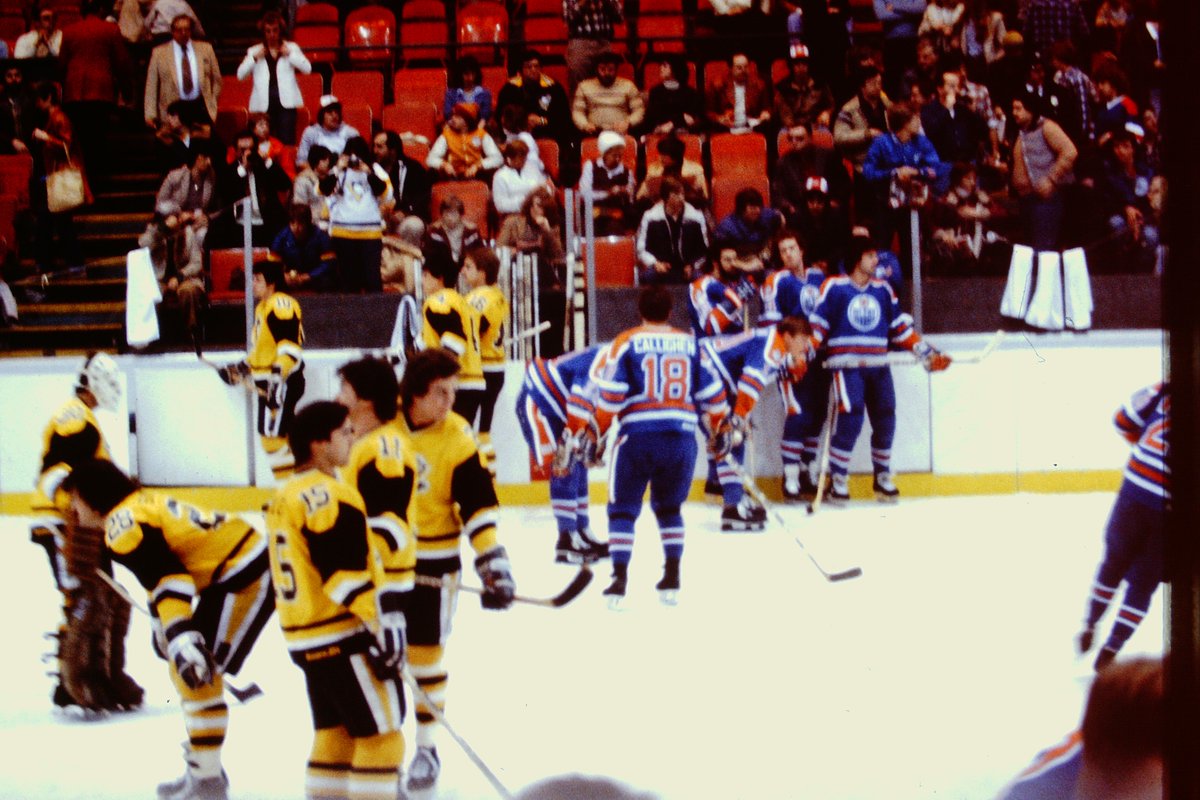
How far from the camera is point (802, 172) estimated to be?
8805 millimetres

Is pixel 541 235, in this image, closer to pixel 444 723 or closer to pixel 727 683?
pixel 727 683

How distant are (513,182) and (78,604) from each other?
4963 mm

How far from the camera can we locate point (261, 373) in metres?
7.31

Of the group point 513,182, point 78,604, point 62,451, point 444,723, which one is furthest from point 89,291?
point 444,723

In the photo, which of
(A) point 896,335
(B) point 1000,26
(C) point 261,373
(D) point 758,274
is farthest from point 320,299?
(B) point 1000,26

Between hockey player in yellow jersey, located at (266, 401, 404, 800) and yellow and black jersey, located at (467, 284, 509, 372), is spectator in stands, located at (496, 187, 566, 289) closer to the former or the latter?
yellow and black jersey, located at (467, 284, 509, 372)

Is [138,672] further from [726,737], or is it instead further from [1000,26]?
[1000,26]

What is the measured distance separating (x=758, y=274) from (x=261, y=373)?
2562mm

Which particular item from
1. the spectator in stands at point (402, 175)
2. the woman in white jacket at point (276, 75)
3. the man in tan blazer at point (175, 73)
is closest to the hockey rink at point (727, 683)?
the spectator in stands at point (402, 175)

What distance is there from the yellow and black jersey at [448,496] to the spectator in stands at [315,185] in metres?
5.08

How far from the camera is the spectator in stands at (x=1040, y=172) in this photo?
810 cm

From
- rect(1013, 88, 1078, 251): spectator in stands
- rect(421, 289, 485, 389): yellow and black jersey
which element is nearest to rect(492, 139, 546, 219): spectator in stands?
rect(421, 289, 485, 389): yellow and black jersey

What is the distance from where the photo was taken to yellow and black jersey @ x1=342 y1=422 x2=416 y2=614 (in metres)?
3.24

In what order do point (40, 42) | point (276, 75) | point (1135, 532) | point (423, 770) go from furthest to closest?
1. point (40, 42)
2. point (276, 75)
3. point (1135, 532)
4. point (423, 770)
